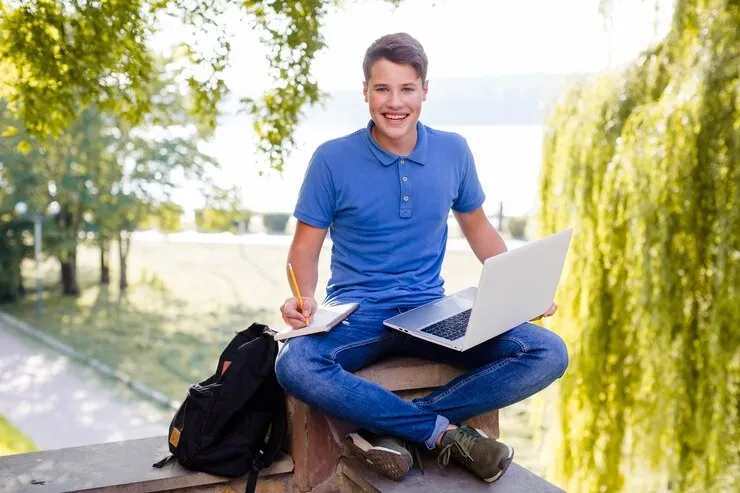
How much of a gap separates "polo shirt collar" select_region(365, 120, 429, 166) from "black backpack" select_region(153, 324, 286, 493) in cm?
50

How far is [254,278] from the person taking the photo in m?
19.2

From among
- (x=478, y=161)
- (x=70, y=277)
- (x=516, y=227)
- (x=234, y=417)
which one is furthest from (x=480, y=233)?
(x=70, y=277)

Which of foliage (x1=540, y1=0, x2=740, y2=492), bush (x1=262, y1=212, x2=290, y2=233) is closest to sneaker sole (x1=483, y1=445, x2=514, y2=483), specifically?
foliage (x1=540, y1=0, x2=740, y2=492)

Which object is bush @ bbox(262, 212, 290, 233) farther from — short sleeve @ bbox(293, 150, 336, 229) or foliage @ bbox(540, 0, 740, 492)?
short sleeve @ bbox(293, 150, 336, 229)

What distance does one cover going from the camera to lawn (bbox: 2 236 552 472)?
1543 centimetres

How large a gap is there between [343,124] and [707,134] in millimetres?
5639

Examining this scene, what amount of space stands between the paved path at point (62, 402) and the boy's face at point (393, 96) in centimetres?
956

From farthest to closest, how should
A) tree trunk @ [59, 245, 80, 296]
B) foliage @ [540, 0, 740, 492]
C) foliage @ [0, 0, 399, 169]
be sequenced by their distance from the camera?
tree trunk @ [59, 245, 80, 296], foliage @ [0, 0, 399, 169], foliage @ [540, 0, 740, 492]

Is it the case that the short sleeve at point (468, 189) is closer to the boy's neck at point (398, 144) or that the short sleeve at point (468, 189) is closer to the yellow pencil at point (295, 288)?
the boy's neck at point (398, 144)

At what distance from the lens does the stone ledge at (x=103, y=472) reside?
1.86m

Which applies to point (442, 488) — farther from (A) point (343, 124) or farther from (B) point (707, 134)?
(A) point (343, 124)

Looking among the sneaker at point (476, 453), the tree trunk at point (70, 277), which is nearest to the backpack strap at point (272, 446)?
the sneaker at point (476, 453)

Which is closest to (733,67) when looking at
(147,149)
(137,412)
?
(137,412)

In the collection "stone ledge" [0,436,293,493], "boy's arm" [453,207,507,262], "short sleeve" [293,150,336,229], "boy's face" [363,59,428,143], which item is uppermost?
"boy's face" [363,59,428,143]
